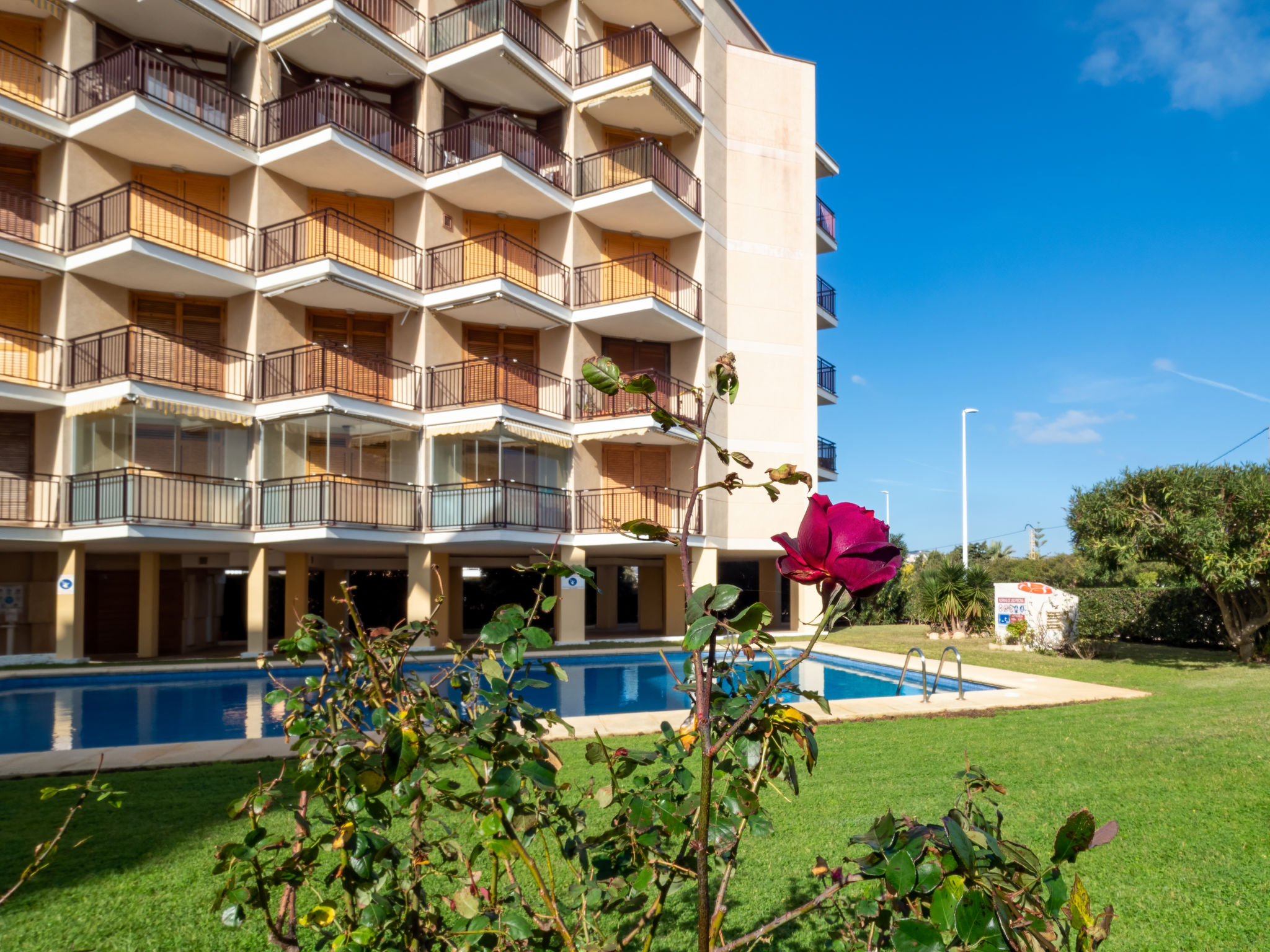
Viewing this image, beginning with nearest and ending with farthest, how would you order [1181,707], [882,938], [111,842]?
[882,938] → [111,842] → [1181,707]

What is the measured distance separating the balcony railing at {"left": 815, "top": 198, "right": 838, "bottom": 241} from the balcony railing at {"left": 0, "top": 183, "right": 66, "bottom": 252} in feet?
73.8

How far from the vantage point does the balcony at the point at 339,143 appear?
18766 millimetres

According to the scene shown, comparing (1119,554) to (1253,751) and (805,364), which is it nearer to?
(1253,751)

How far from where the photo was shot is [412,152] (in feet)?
68.4

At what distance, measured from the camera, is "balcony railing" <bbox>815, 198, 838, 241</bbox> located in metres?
29.5

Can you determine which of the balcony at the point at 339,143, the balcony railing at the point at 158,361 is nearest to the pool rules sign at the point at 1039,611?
the balcony at the point at 339,143

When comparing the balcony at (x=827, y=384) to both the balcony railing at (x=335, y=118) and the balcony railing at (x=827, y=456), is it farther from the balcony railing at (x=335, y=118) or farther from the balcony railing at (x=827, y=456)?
the balcony railing at (x=335, y=118)

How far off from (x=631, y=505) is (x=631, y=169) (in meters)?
9.48

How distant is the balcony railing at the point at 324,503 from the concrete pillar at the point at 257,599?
0.75 metres

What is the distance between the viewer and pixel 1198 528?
574 inches

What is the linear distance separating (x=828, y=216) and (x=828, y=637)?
15.7 meters

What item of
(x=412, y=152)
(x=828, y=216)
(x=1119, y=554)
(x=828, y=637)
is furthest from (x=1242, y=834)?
(x=828, y=216)

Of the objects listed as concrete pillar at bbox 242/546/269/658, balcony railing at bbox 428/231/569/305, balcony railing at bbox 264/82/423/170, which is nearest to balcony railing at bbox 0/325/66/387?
concrete pillar at bbox 242/546/269/658

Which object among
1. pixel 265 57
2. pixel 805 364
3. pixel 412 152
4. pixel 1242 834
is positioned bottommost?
pixel 1242 834
